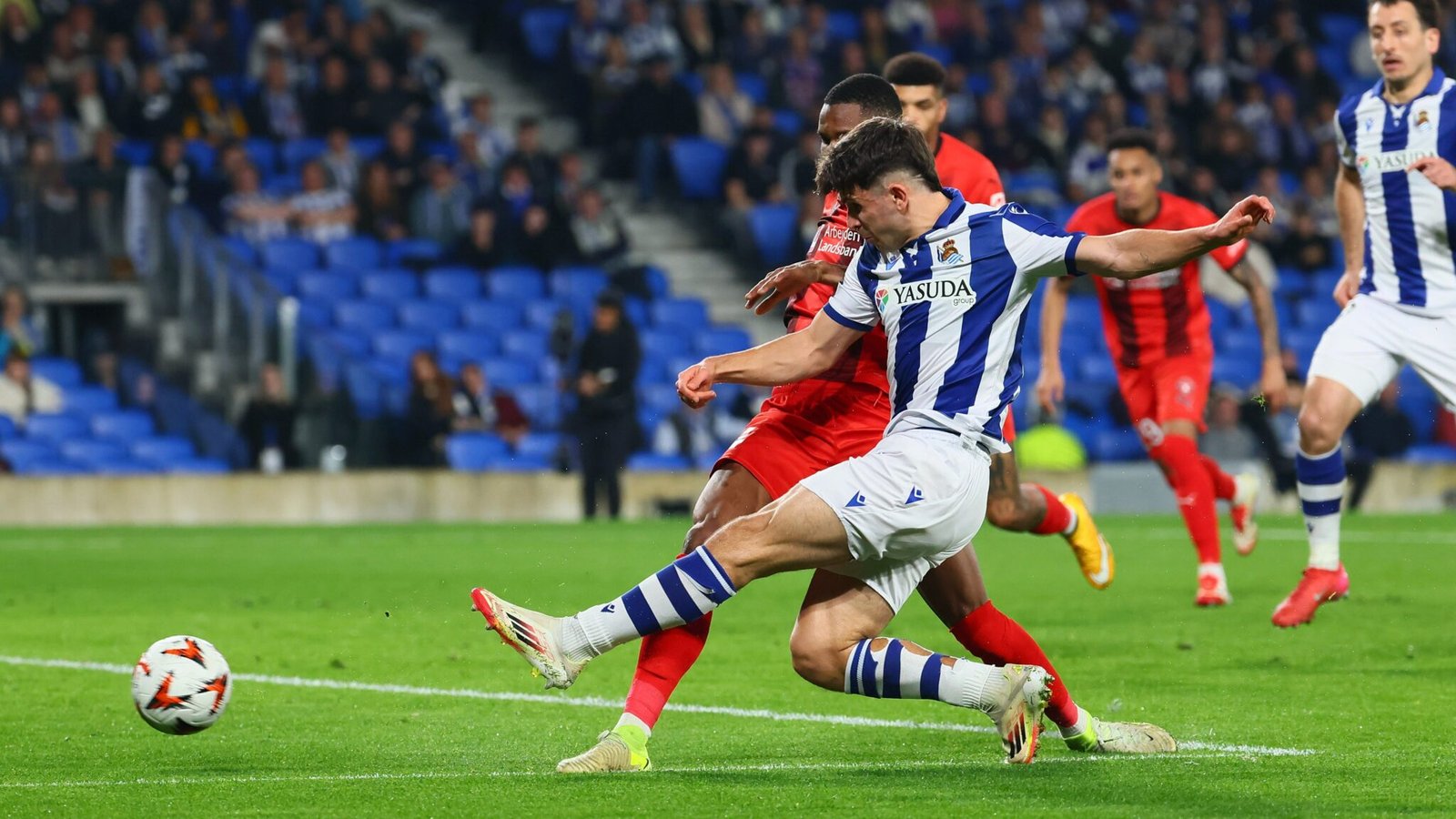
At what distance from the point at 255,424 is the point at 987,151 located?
29.7 ft

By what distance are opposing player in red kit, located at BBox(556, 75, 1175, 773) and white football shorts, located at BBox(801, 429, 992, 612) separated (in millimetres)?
342

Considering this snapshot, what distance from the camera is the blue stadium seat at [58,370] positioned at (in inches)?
738

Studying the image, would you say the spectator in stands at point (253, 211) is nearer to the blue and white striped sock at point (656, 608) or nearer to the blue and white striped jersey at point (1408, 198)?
the blue and white striped jersey at point (1408, 198)

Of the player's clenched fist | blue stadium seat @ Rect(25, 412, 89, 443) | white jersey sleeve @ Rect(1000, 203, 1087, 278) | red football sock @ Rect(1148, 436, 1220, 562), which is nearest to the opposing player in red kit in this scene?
the player's clenched fist

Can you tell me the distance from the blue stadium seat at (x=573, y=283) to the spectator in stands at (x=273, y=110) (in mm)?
2977

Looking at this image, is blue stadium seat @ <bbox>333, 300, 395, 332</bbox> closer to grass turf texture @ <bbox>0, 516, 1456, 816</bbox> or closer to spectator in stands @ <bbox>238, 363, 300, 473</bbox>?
spectator in stands @ <bbox>238, 363, 300, 473</bbox>

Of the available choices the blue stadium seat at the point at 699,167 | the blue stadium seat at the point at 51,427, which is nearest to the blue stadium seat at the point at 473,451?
the blue stadium seat at the point at 51,427

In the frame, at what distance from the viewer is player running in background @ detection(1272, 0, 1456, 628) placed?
7.95 metres

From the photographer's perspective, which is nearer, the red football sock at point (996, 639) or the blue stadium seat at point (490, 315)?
the red football sock at point (996, 639)

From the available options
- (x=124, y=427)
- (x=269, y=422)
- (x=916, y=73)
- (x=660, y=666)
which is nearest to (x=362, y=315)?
(x=269, y=422)

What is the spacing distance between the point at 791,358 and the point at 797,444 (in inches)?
20.6

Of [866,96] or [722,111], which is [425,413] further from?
[866,96]

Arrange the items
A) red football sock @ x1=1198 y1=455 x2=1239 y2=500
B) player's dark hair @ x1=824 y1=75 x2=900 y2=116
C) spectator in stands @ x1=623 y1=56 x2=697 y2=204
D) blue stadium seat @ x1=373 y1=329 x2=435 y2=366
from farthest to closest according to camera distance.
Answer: spectator in stands @ x1=623 y1=56 x2=697 y2=204 < blue stadium seat @ x1=373 y1=329 x2=435 y2=366 < red football sock @ x1=1198 y1=455 x2=1239 y2=500 < player's dark hair @ x1=824 y1=75 x2=900 y2=116

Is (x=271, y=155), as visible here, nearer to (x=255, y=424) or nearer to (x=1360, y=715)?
(x=255, y=424)
